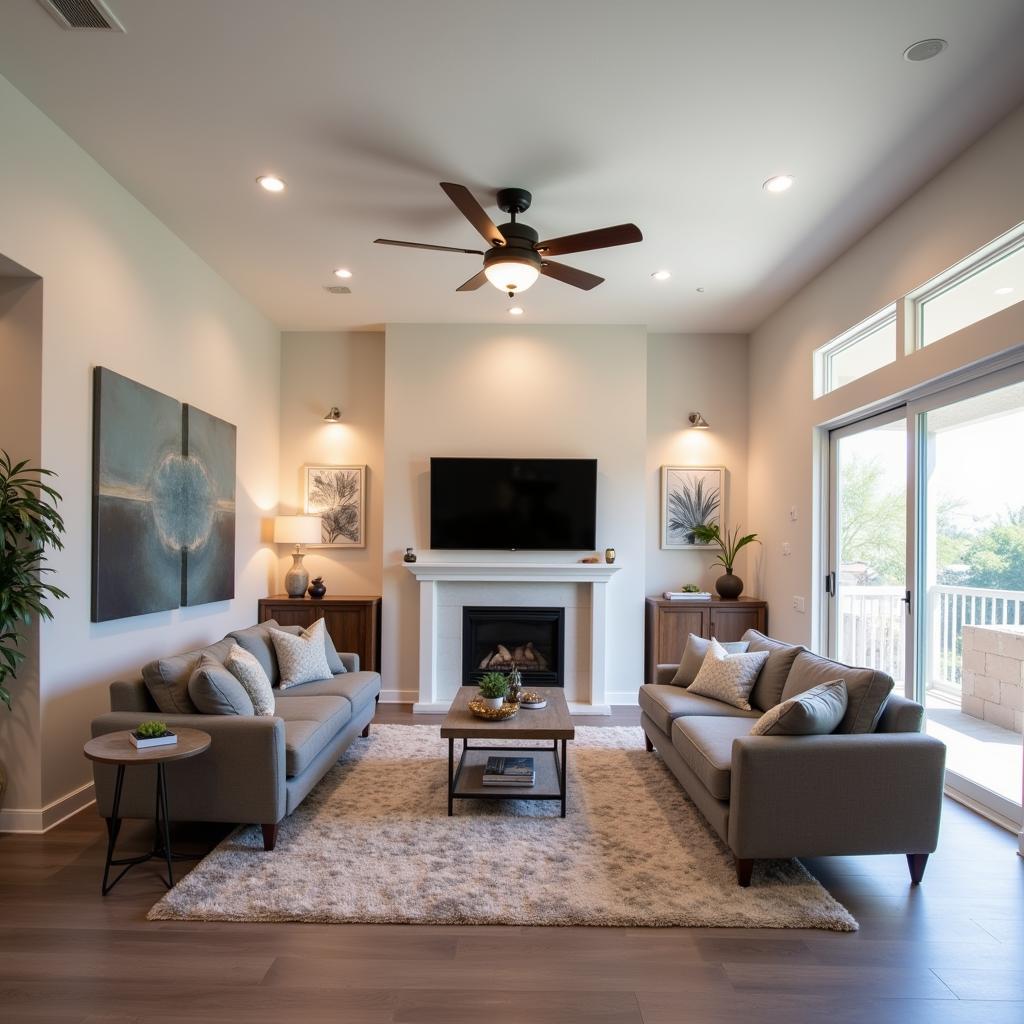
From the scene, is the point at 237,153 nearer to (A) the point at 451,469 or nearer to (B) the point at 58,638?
(B) the point at 58,638

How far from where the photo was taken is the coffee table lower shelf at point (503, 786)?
336cm

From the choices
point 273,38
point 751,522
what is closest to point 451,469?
point 751,522

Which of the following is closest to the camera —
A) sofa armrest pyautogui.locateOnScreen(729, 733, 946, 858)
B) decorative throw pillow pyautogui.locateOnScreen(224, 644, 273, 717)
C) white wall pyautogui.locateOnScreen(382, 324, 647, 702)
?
sofa armrest pyautogui.locateOnScreen(729, 733, 946, 858)

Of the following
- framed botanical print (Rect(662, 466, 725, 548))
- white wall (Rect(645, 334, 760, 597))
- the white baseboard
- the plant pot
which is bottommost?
the white baseboard

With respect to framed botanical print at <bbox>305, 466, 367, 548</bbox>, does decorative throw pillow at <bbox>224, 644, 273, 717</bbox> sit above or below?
below

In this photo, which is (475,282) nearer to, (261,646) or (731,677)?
(261,646)

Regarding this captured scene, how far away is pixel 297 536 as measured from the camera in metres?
5.74

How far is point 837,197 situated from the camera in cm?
380

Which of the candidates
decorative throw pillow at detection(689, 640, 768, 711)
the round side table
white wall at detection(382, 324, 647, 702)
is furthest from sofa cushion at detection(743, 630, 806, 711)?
the round side table

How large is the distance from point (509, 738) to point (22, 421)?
2.71 m

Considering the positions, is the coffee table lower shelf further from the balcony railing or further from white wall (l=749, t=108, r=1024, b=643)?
white wall (l=749, t=108, r=1024, b=643)

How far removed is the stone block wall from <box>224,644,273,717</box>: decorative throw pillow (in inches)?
142

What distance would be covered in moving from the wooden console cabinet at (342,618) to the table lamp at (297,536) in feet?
0.47

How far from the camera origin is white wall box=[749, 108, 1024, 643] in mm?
3174
